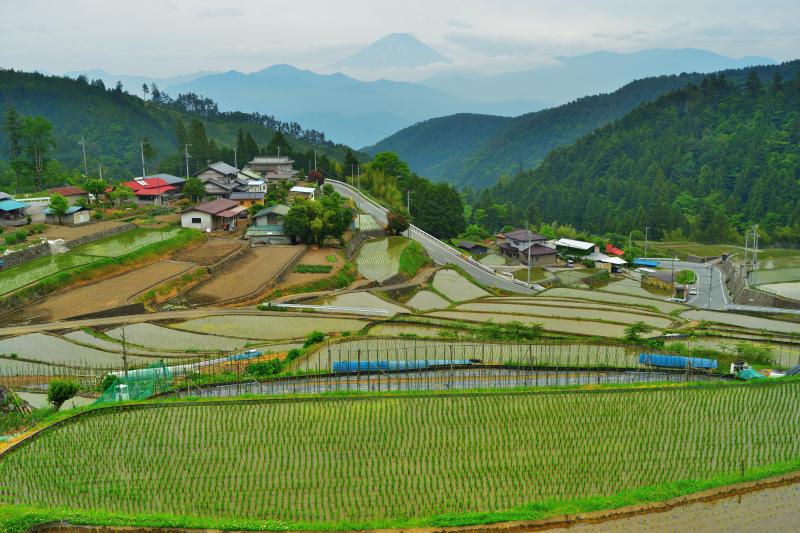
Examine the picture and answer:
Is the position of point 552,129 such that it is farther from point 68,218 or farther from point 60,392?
point 60,392

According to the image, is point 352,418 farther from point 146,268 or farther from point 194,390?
point 146,268

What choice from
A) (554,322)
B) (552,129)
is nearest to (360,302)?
(554,322)

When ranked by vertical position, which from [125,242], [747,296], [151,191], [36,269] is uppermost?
[151,191]

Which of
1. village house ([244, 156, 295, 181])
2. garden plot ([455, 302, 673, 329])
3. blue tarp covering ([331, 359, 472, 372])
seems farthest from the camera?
village house ([244, 156, 295, 181])

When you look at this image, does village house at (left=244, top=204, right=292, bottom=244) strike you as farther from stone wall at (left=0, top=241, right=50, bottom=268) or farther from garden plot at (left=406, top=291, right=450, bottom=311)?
stone wall at (left=0, top=241, right=50, bottom=268)

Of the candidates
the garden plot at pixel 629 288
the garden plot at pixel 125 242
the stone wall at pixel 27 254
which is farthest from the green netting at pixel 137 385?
the garden plot at pixel 629 288

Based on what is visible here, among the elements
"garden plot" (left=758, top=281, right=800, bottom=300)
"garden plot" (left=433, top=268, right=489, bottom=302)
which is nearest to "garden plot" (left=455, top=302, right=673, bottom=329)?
"garden plot" (left=433, top=268, right=489, bottom=302)
